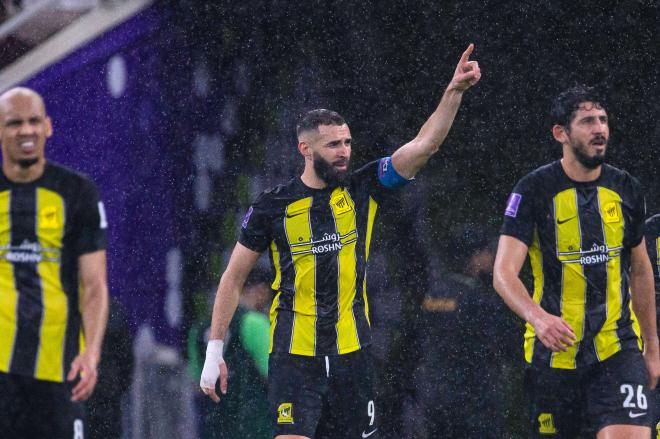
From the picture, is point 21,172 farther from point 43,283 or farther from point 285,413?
point 285,413

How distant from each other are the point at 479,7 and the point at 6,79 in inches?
159

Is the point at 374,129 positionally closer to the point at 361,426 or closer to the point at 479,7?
the point at 479,7

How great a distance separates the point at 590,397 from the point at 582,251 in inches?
27.0

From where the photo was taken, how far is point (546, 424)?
541cm

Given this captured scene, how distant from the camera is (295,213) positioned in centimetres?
577

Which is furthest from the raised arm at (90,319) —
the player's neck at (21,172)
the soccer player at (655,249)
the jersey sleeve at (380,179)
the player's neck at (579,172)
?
the soccer player at (655,249)

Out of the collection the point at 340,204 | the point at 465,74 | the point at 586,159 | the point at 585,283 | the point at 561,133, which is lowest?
the point at 585,283

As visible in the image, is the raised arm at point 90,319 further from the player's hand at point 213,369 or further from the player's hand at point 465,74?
the player's hand at point 465,74

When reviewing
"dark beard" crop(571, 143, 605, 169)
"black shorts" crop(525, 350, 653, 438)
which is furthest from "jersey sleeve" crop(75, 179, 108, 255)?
"dark beard" crop(571, 143, 605, 169)

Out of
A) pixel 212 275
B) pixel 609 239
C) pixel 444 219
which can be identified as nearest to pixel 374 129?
pixel 444 219

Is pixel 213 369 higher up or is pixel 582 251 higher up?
pixel 582 251

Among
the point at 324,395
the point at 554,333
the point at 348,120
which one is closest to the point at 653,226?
the point at 554,333

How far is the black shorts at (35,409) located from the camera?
4504 mm

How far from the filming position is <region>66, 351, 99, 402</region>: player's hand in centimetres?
452
